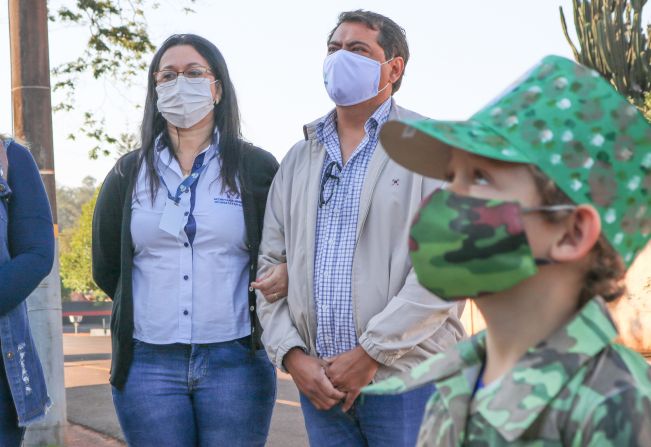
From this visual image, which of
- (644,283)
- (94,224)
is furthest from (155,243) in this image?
(644,283)

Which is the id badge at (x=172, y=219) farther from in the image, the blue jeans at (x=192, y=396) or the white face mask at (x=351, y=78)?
the white face mask at (x=351, y=78)

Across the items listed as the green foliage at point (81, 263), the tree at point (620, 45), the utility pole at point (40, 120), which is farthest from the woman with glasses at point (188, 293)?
the green foliage at point (81, 263)

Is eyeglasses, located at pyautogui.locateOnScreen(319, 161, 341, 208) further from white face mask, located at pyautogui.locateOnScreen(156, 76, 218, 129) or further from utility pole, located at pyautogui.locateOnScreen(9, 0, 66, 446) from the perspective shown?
utility pole, located at pyautogui.locateOnScreen(9, 0, 66, 446)

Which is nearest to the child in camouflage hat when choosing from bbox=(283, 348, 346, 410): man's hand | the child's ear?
the child's ear

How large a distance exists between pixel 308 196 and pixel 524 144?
1739mm

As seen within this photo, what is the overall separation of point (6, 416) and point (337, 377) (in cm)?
108

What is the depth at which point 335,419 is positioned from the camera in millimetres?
3133

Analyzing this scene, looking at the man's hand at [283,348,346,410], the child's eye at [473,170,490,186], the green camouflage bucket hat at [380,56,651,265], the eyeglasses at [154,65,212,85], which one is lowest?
the man's hand at [283,348,346,410]

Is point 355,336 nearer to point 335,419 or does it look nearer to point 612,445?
point 335,419

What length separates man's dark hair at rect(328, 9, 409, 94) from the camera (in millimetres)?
3496

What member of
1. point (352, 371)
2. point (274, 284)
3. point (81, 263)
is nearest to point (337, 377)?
point (352, 371)

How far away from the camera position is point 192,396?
3.36 metres

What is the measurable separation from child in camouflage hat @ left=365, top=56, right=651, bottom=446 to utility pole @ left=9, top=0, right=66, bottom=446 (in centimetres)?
577

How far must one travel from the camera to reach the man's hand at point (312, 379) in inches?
120
